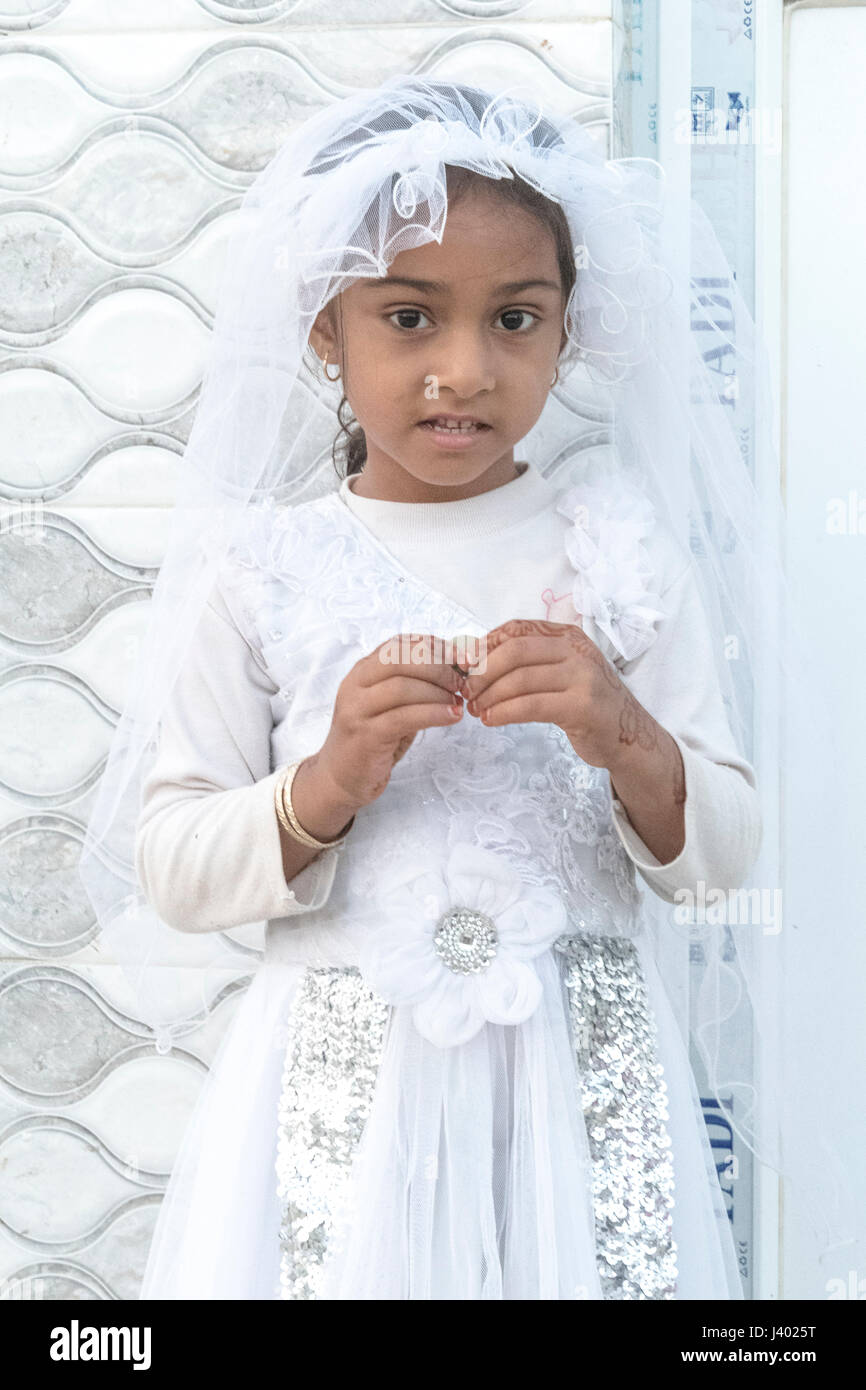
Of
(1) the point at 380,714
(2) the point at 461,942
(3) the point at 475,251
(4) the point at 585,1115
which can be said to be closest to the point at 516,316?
(3) the point at 475,251

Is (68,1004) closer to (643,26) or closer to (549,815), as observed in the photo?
(549,815)

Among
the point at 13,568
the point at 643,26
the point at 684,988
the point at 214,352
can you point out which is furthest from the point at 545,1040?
the point at 643,26

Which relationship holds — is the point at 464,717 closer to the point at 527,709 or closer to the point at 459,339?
the point at 527,709

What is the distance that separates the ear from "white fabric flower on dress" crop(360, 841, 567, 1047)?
347 mm

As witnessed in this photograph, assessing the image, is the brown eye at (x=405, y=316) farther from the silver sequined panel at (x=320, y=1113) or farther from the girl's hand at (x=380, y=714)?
the silver sequined panel at (x=320, y=1113)

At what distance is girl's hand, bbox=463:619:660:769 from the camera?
77cm

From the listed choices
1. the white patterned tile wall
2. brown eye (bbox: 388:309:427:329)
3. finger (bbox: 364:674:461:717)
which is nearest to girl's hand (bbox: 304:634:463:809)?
finger (bbox: 364:674:461:717)

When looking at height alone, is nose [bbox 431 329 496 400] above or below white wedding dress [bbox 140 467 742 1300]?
above

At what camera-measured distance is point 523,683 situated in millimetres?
767

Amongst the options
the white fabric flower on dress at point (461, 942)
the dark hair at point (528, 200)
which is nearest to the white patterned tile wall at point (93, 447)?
the dark hair at point (528, 200)

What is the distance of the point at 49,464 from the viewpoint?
123 centimetres

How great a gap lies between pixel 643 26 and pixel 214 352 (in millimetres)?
565

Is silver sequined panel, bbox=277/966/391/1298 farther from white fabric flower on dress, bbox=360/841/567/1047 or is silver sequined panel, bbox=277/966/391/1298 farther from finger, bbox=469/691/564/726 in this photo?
finger, bbox=469/691/564/726

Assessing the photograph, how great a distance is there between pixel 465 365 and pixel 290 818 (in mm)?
299
